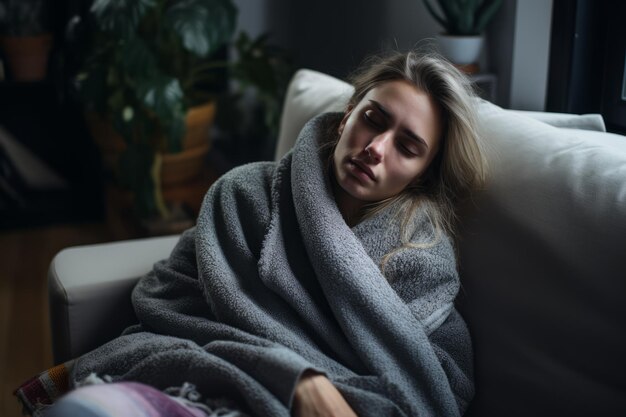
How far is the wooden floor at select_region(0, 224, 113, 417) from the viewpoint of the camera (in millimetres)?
1929

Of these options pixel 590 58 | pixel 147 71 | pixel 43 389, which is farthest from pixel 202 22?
pixel 43 389

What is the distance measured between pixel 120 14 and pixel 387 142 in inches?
57.1

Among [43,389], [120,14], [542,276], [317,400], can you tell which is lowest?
[43,389]

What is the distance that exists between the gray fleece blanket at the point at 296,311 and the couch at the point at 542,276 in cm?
5

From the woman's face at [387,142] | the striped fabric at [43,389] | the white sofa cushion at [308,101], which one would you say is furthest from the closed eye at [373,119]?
the striped fabric at [43,389]

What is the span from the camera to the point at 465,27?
5.89 ft

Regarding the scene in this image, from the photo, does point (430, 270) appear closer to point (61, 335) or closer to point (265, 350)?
point (265, 350)

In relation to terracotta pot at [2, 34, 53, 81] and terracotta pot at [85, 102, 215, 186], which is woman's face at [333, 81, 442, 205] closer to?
terracotta pot at [85, 102, 215, 186]

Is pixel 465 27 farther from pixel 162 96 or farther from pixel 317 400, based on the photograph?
pixel 317 400

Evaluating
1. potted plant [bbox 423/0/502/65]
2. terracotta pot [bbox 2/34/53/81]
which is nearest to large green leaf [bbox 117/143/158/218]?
terracotta pot [bbox 2/34/53/81]

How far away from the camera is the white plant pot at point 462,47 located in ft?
5.87

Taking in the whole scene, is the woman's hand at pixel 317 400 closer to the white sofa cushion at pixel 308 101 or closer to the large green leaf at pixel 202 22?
the white sofa cushion at pixel 308 101

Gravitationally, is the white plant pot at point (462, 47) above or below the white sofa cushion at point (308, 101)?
above

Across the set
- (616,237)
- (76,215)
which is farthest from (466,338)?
(76,215)
